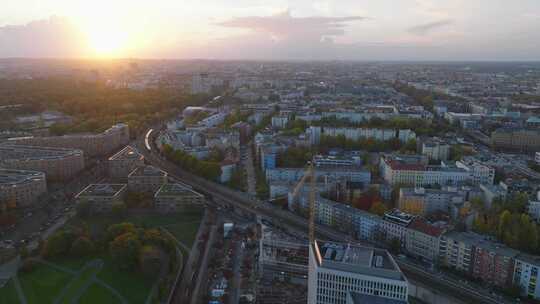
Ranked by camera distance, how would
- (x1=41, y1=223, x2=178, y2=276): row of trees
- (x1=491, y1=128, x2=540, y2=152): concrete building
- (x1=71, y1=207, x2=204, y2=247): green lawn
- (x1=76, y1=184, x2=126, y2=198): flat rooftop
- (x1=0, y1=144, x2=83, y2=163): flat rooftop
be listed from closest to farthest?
(x1=41, y1=223, x2=178, y2=276): row of trees, (x1=71, y1=207, x2=204, y2=247): green lawn, (x1=76, y1=184, x2=126, y2=198): flat rooftop, (x1=0, y1=144, x2=83, y2=163): flat rooftop, (x1=491, y1=128, x2=540, y2=152): concrete building

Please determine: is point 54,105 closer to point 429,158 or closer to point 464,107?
point 429,158

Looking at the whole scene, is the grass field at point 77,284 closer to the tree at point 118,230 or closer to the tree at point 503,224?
the tree at point 118,230

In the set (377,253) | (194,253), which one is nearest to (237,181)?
(194,253)

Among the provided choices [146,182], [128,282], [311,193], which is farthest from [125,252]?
[311,193]

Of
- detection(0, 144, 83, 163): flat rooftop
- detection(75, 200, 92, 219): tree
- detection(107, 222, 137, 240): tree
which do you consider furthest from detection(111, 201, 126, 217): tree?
detection(0, 144, 83, 163): flat rooftop

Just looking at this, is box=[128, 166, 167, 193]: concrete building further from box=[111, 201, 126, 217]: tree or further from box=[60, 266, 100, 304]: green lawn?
box=[60, 266, 100, 304]: green lawn

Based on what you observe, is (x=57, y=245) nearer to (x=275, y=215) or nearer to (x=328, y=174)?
(x=275, y=215)
